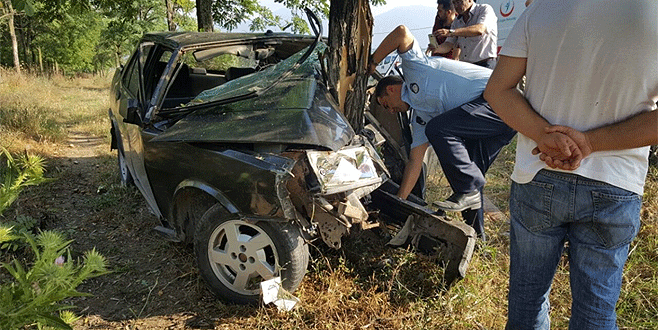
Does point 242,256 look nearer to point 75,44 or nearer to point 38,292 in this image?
point 38,292

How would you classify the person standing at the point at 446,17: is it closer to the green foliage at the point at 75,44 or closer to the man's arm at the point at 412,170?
the man's arm at the point at 412,170

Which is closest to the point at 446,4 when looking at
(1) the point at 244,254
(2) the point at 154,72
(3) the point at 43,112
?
(2) the point at 154,72

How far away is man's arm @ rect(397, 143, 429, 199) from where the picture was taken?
3.20 metres

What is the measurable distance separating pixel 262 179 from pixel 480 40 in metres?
3.19

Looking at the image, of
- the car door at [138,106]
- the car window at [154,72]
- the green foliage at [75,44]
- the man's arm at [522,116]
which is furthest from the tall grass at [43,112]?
the green foliage at [75,44]

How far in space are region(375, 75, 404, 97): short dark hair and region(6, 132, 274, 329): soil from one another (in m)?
1.92

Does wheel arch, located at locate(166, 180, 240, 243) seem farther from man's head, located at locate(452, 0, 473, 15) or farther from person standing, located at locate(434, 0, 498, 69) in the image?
man's head, located at locate(452, 0, 473, 15)

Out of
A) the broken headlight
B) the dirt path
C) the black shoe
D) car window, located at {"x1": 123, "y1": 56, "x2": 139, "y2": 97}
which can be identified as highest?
car window, located at {"x1": 123, "y1": 56, "x2": 139, "y2": 97}

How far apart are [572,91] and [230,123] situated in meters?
1.94

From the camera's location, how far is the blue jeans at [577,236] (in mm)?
1460

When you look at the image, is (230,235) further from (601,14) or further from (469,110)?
(601,14)

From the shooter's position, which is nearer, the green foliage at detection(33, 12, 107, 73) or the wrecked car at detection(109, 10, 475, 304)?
the wrecked car at detection(109, 10, 475, 304)

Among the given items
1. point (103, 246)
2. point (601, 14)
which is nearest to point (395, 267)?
point (601, 14)

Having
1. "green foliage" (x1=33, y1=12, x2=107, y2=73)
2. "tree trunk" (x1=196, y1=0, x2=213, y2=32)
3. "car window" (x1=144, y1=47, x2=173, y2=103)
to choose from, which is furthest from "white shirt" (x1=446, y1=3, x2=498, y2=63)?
"green foliage" (x1=33, y1=12, x2=107, y2=73)
